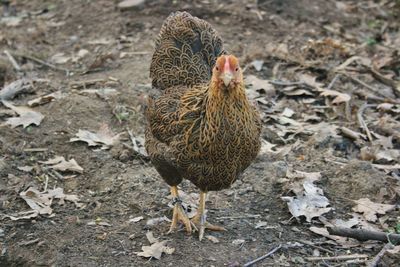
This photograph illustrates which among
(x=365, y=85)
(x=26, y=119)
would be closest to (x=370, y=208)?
(x=365, y=85)

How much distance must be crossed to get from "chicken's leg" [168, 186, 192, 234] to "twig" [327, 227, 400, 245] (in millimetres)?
1003

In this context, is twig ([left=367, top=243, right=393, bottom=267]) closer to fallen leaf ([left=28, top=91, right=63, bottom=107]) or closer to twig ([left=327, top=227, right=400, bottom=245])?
twig ([left=327, top=227, right=400, bottom=245])

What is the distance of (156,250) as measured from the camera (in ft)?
13.8

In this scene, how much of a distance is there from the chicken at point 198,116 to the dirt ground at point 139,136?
0.42 m

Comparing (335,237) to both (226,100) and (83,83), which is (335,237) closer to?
(226,100)

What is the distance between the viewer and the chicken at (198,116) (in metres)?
3.93

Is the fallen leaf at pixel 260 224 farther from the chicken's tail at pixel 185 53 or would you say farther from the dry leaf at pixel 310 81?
the dry leaf at pixel 310 81

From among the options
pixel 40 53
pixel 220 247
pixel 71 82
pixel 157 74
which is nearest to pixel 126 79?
pixel 71 82

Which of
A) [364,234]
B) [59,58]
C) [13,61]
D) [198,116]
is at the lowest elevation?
[59,58]

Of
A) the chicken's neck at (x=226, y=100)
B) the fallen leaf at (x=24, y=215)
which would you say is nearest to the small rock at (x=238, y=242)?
the chicken's neck at (x=226, y=100)

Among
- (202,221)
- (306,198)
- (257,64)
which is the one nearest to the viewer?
(202,221)

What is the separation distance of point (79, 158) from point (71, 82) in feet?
5.31

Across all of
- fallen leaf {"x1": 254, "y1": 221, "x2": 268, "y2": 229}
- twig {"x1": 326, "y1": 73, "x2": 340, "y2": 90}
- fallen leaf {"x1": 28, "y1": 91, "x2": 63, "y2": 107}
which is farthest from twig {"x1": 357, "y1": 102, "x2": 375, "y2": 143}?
fallen leaf {"x1": 28, "y1": 91, "x2": 63, "y2": 107}

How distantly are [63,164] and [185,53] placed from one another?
1.47 metres
